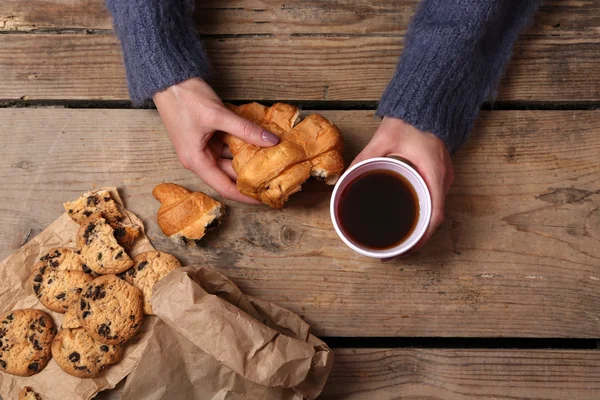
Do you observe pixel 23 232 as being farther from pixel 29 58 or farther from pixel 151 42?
pixel 151 42

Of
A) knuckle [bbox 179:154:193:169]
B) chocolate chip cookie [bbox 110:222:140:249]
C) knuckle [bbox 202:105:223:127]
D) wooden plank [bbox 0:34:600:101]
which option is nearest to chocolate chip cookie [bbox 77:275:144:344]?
chocolate chip cookie [bbox 110:222:140:249]

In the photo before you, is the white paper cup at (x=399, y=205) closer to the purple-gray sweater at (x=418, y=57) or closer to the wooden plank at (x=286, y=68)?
the purple-gray sweater at (x=418, y=57)

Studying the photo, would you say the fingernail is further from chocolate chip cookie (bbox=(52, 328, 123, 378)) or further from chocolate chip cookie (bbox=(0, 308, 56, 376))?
chocolate chip cookie (bbox=(0, 308, 56, 376))

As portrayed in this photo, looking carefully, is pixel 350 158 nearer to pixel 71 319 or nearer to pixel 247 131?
pixel 247 131

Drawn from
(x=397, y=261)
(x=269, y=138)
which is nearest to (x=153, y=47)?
(x=269, y=138)

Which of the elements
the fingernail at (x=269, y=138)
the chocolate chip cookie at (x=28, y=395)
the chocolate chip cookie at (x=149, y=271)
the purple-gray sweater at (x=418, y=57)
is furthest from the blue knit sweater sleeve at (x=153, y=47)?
the chocolate chip cookie at (x=28, y=395)

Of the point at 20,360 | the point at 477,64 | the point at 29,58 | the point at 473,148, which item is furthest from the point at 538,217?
the point at 29,58
